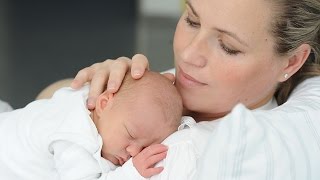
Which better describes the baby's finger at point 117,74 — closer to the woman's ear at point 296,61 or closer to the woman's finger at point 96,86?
the woman's finger at point 96,86

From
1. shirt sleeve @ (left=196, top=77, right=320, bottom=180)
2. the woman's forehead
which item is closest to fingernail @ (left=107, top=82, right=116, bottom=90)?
the woman's forehead

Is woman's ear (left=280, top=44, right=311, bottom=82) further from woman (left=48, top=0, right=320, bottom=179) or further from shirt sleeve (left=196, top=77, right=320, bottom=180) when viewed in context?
shirt sleeve (left=196, top=77, right=320, bottom=180)

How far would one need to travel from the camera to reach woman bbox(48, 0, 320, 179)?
3.96ft

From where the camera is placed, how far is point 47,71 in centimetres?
373

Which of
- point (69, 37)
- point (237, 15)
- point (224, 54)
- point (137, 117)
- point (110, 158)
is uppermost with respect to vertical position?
point (237, 15)

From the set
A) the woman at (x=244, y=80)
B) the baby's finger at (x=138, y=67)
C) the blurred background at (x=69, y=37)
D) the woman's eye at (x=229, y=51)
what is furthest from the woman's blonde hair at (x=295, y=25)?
the blurred background at (x=69, y=37)

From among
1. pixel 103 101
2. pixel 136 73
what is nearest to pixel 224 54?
pixel 136 73

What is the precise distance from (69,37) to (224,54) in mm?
2900

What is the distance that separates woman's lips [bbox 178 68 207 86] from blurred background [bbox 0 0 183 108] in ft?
6.30

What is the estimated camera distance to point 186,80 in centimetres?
156

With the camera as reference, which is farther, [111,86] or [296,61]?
[296,61]

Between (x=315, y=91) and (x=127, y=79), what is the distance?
1.66 ft

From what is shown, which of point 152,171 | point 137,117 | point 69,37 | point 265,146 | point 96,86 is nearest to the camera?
point 265,146

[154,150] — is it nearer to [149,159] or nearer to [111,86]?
[149,159]
